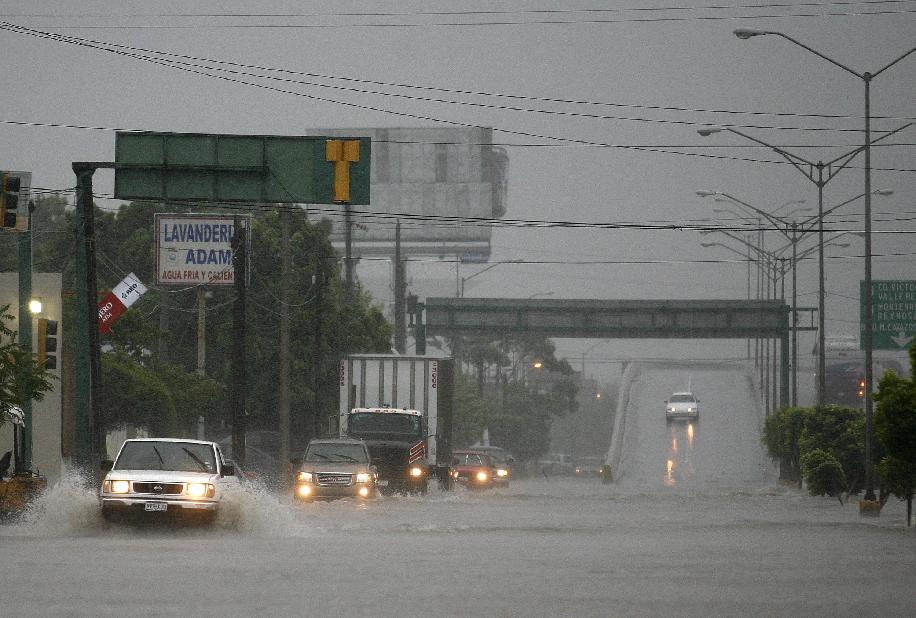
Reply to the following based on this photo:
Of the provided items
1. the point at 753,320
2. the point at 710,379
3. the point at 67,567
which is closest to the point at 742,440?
the point at 753,320

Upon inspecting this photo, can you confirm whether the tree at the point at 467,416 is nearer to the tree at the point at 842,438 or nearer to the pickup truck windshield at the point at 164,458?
the tree at the point at 842,438

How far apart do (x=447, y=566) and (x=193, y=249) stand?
51706 millimetres

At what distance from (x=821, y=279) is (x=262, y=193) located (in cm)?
2419

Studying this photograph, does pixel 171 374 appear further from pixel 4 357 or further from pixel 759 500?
pixel 4 357

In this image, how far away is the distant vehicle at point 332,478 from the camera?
130 ft

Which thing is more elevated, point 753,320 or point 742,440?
point 753,320

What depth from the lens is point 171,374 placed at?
60094mm

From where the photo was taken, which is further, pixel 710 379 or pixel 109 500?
pixel 710 379

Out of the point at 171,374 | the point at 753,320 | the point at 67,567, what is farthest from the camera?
the point at 753,320

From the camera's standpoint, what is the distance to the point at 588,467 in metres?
158

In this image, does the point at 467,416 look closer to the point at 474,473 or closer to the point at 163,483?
the point at 474,473

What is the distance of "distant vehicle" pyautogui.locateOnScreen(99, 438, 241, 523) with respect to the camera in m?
24.1

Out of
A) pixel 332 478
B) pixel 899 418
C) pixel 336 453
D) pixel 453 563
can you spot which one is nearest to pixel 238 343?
pixel 336 453

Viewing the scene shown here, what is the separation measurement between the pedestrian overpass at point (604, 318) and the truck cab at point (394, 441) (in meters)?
55.1
